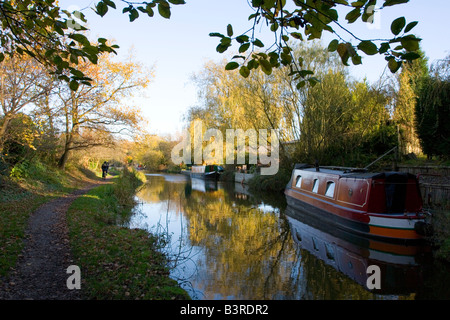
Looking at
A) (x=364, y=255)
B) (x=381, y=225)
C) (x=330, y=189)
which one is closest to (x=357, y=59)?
(x=364, y=255)

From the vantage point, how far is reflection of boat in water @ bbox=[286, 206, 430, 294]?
545 centimetres

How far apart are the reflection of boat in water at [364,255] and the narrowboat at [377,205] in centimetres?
30

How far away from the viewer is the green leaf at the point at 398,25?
1.74m

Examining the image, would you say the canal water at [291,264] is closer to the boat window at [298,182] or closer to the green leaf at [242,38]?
the boat window at [298,182]

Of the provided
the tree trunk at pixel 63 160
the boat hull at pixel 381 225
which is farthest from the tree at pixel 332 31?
the tree trunk at pixel 63 160

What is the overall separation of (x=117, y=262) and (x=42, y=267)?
1023mm

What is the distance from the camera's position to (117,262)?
4832 mm

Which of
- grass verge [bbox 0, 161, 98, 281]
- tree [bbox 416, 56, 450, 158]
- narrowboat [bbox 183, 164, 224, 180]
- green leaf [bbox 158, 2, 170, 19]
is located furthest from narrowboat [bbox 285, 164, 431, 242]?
narrowboat [bbox 183, 164, 224, 180]

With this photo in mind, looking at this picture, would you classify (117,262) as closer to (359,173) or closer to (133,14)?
(133,14)

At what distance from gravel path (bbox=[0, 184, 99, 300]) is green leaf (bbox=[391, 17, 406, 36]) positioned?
4083 millimetres

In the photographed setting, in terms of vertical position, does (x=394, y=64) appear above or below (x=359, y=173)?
above

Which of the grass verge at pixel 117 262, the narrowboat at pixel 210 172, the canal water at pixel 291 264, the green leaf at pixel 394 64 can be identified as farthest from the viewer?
the narrowboat at pixel 210 172

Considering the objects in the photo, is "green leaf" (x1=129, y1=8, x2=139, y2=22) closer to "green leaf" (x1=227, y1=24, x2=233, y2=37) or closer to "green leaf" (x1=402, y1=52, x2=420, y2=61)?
"green leaf" (x1=227, y1=24, x2=233, y2=37)
